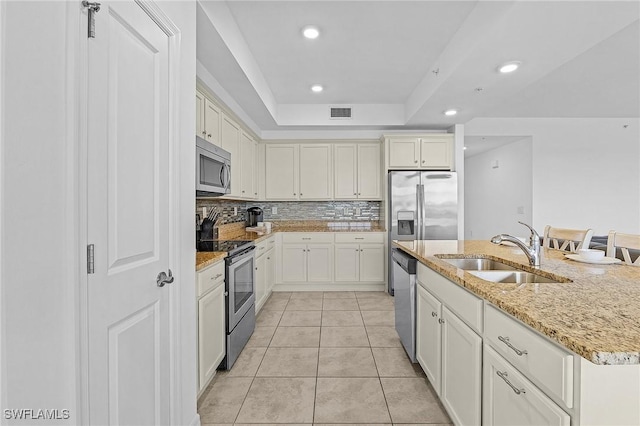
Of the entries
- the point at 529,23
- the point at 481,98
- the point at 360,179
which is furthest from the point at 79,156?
the point at 360,179

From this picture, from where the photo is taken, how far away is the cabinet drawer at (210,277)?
1.87m

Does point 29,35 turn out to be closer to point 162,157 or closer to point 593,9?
point 162,157

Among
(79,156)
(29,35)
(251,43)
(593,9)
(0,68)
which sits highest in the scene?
(251,43)

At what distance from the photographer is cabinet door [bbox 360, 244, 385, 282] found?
4.52 m

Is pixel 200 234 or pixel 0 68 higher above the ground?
pixel 0 68

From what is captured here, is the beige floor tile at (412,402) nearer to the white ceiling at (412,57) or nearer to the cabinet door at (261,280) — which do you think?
the cabinet door at (261,280)

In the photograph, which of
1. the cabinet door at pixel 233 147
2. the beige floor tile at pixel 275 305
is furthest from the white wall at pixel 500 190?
the cabinet door at pixel 233 147

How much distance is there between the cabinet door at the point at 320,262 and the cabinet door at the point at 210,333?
235 cm

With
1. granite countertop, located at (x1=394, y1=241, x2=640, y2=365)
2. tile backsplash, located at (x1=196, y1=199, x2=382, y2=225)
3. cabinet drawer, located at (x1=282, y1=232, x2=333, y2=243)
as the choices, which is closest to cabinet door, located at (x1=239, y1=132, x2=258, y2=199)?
tile backsplash, located at (x1=196, y1=199, x2=382, y2=225)

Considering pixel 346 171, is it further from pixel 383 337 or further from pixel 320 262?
pixel 383 337

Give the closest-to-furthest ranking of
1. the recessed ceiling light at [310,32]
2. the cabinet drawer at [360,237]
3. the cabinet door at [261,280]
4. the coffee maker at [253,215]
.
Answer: the recessed ceiling light at [310,32]
the cabinet door at [261,280]
the cabinet drawer at [360,237]
the coffee maker at [253,215]

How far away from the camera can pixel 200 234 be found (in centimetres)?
274

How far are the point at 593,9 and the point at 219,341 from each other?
3.12 meters

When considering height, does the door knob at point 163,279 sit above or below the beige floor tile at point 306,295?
above
